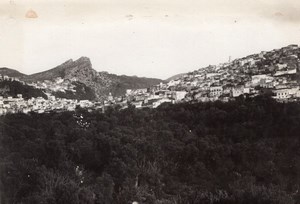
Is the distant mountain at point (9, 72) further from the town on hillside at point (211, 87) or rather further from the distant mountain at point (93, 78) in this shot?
the town on hillside at point (211, 87)

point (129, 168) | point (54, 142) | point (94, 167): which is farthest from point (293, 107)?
point (54, 142)

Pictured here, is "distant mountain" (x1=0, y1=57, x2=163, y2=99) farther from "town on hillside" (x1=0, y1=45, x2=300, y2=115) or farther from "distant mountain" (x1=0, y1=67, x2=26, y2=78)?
"distant mountain" (x1=0, y1=67, x2=26, y2=78)

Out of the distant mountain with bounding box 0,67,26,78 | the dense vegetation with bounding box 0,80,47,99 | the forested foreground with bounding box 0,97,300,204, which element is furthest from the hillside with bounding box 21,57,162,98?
the distant mountain with bounding box 0,67,26,78

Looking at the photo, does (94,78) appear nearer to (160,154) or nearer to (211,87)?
(160,154)

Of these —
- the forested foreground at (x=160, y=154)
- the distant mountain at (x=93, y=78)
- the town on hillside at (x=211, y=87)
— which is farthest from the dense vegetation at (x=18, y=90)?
the forested foreground at (x=160, y=154)

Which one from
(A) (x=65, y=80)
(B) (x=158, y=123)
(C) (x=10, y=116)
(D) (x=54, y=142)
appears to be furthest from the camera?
(A) (x=65, y=80)

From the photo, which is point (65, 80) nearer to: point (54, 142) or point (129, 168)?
point (54, 142)
